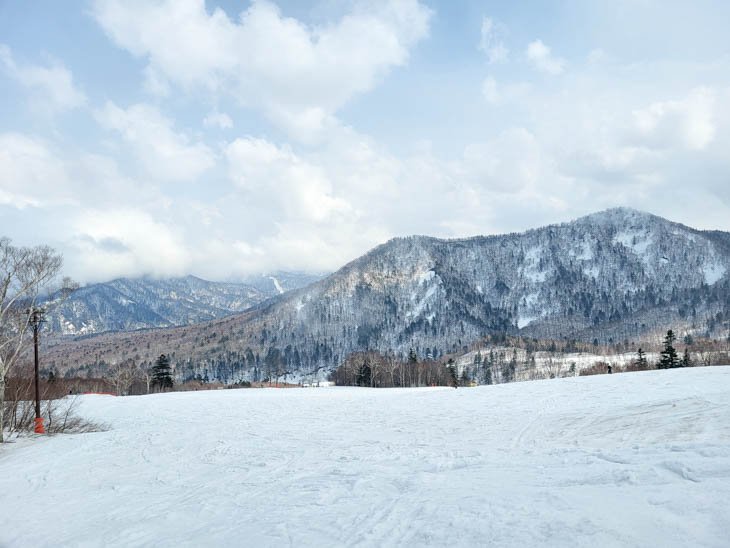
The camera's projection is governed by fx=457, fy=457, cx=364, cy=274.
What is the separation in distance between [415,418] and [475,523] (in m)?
14.2

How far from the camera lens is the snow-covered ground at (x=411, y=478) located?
23.7 ft

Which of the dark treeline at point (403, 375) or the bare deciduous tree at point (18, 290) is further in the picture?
the dark treeline at point (403, 375)

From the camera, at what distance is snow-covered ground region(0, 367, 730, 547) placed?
723cm

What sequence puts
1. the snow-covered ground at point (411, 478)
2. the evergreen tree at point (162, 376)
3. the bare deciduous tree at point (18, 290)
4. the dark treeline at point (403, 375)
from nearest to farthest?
1. the snow-covered ground at point (411, 478)
2. the bare deciduous tree at point (18, 290)
3. the evergreen tree at point (162, 376)
4. the dark treeline at point (403, 375)

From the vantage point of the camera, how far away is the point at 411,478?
35.7ft

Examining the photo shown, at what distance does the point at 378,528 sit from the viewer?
26.3 ft

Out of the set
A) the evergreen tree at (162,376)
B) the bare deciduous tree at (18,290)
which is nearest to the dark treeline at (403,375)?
the evergreen tree at (162,376)

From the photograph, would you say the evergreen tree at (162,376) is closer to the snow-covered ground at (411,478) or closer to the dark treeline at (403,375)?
the dark treeline at (403,375)

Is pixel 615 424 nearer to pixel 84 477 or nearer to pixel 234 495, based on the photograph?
pixel 234 495

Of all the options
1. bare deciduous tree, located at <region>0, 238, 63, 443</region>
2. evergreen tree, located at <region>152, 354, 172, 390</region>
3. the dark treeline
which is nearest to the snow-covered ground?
bare deciduous tree, located at <region>0, 238, 63, 443</region>

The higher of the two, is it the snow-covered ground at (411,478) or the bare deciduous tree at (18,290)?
the bare deciduous tree at (18,290)

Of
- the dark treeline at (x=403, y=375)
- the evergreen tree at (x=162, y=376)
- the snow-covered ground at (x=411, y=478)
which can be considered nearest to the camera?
the snow-covered ground at (x=411, y=478)

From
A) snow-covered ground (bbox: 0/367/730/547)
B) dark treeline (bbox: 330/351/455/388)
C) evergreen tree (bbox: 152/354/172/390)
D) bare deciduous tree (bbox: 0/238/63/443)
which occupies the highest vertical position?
bare deciduous tree (bbox: 0/238/63/443)

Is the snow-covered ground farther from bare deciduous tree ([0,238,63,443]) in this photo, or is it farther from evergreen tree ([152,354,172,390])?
evergreen tree ([152,354,172,390])
